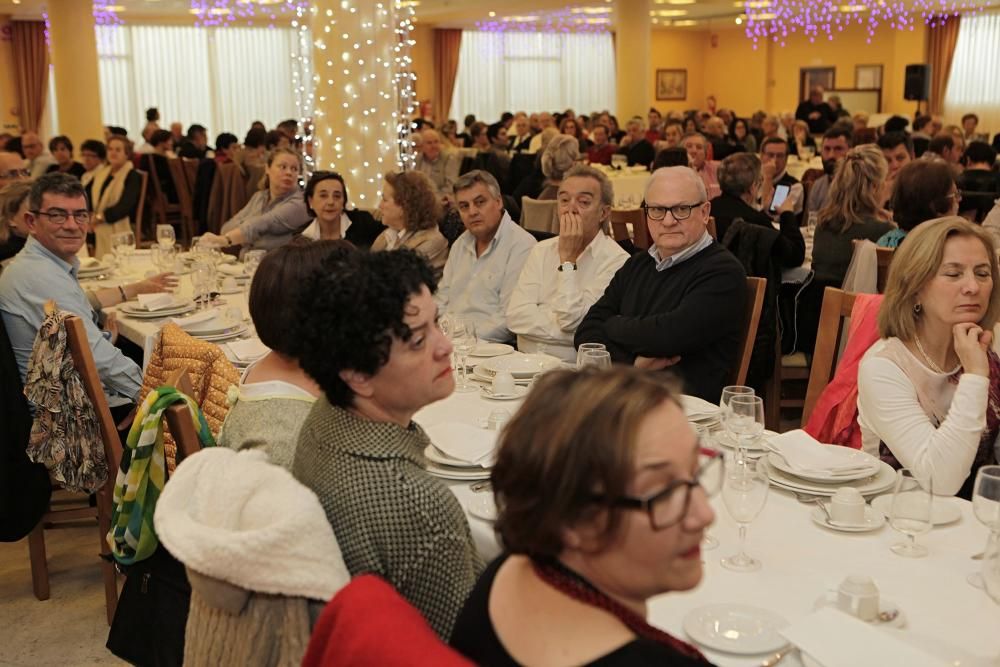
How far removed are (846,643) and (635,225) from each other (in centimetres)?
447

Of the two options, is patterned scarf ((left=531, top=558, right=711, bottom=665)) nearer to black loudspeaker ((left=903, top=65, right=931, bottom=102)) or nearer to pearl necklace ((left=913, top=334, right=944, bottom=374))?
pearl necklace ((left=913, top=334, right=944, bottom=374))

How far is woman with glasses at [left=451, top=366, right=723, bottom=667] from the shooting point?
105cm

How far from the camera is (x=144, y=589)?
6.46 feet

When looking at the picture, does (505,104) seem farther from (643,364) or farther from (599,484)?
(599,484)

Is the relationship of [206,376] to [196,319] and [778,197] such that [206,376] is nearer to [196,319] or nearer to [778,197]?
[196,319]

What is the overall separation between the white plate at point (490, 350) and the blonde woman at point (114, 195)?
5.69 meters

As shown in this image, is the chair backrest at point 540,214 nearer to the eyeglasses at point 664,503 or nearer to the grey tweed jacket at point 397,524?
the grey tweed jacket at point 397,524

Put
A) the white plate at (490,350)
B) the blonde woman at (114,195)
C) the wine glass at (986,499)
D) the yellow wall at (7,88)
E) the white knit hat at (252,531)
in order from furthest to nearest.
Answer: the yellow wall at (7,88), the blonde woman at (114,195), the white plate at (490,350), the wine glass at (986,499), the white knit hat at (252,531)

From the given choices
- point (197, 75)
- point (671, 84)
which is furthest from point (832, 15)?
point (197, 75)

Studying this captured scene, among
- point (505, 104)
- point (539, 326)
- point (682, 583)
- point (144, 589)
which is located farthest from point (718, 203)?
point (505, 104)

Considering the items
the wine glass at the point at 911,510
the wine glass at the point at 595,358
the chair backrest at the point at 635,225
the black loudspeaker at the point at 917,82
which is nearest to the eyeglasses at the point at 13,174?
the chair backrest at the point at 635,225

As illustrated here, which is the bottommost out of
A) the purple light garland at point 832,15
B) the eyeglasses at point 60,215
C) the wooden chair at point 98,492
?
the wooden chair at point 98,492

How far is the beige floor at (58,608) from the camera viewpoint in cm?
318

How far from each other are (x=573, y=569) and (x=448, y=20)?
2079 cm
